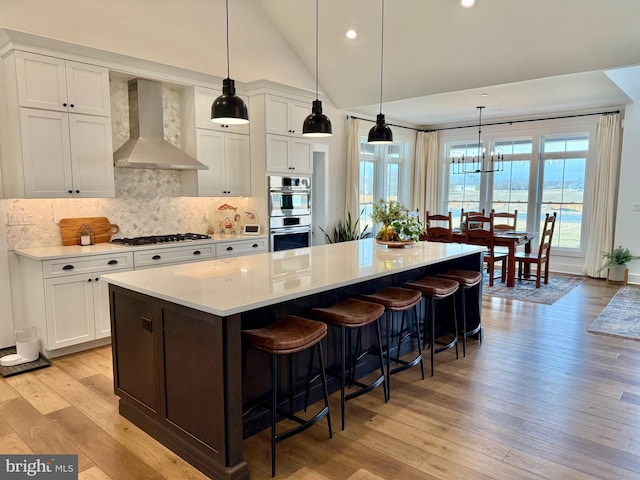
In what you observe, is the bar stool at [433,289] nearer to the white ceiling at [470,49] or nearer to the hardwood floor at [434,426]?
the hardwood floor at [434,426]

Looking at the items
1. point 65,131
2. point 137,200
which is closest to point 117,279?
point 65,131

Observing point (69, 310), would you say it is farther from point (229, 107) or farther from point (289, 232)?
point (289, 232)

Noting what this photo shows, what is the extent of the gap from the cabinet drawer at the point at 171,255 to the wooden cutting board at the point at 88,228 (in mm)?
630

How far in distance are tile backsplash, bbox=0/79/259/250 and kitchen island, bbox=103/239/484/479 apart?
197cm

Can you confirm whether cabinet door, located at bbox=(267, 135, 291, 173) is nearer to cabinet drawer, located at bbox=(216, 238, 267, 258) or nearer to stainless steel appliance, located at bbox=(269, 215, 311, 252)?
stainless steel appliance, located at bbox=(269, 215, 311, 252)

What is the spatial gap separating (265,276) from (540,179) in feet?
23.3

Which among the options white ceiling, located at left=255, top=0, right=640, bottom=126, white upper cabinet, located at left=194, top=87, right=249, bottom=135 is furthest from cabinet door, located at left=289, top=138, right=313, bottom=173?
white ceiling, located at left=255, top=0, right=640, bottom=126

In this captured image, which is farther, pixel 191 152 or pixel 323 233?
pixel 323 233

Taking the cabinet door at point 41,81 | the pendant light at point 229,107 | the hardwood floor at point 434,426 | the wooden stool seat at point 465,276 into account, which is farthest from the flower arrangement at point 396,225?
the cabinet door at point 41,81

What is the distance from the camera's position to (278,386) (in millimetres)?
2779

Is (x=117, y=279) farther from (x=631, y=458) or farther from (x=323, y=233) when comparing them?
(x=323, y=233)

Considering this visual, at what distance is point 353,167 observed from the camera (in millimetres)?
7293

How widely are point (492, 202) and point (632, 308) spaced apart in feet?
12.1

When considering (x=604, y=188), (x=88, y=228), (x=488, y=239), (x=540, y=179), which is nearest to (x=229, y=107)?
(x=88, y=228)
